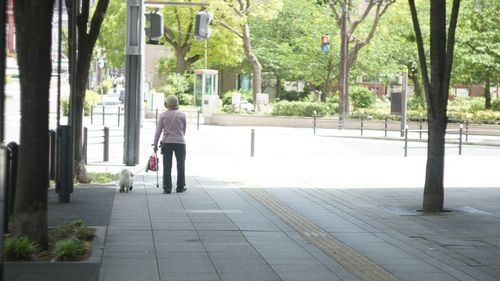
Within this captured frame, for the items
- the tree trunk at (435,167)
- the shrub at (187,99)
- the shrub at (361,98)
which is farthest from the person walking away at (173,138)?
the shrub at (187,99)

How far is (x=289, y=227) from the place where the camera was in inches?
425

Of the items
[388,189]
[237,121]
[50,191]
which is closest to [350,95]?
[237,121]

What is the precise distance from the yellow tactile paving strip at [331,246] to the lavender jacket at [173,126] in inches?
77.5

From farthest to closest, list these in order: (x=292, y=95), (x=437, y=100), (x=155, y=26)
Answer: (x=292, y=95) < (x=155, y=26) < (x=437, y=100)

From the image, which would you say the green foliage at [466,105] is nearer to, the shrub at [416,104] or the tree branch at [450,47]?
the shrub at [416,104]

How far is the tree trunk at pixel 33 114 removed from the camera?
27.5 ft

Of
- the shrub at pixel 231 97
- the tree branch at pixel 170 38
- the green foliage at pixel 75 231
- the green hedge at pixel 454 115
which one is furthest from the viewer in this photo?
the tree branch at pixel 170 38

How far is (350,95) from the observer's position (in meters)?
53.4

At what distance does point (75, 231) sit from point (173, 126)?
5348 millimetres

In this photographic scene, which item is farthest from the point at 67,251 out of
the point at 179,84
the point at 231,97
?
the point at 179,84

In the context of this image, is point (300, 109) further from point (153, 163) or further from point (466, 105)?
point (153, 163)

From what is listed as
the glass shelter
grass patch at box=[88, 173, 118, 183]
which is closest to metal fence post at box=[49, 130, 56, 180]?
grass patch at box=[88, 173, 118, 183]

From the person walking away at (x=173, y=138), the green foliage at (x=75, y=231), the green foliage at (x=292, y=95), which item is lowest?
the green foliage at (x=75, y=231)

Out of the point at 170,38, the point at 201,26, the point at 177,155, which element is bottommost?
the point at 177,155
